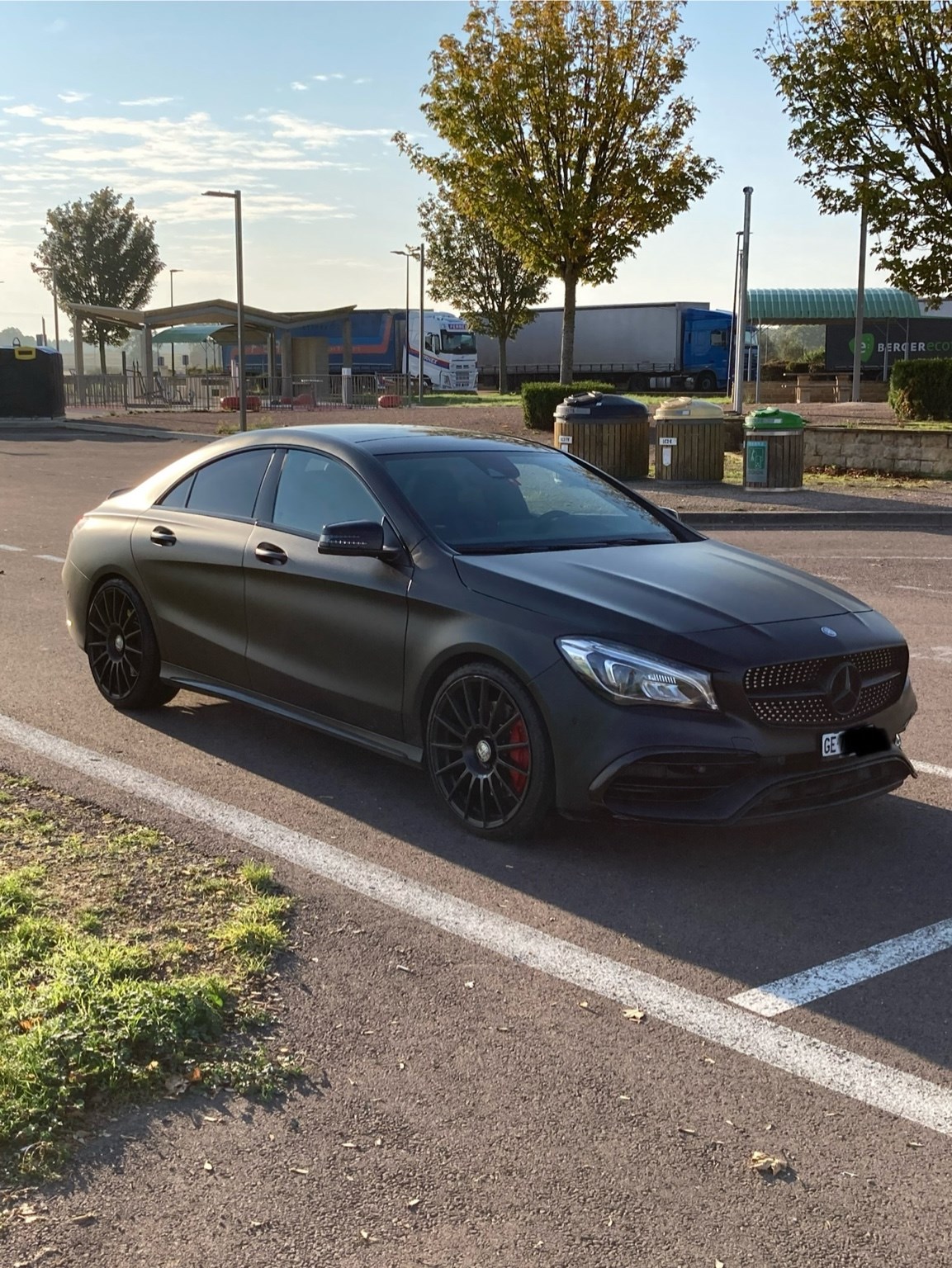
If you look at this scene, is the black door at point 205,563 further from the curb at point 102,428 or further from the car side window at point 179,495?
the curb at point 102,428

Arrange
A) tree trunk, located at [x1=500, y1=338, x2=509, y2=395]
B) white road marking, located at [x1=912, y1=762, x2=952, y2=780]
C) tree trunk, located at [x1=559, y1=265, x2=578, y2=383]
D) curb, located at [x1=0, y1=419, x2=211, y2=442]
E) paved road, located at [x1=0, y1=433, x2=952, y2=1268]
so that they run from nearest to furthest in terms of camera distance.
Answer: paved road, located at [x1=0, y1=433, x2=952, y2=1268] < white road marking, located at [x1=912, y1=762, x2=952, y2=780] < tree trunk, located at [x1=559, y1=265, x2=578, y2=383] < curb, located at [x1=0, y1=419, x2=211, y2=442] < tree trunk, located at [x1=500, y1=338, x2=509, y2=395]

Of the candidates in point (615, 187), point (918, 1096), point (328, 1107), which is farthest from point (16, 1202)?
point (615, 187)

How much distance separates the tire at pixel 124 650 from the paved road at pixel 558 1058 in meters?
0.71

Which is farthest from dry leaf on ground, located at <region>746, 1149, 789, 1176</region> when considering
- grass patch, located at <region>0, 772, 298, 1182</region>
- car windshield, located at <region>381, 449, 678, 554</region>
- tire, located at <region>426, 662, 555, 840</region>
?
car windshield, located at <region>381, 449, 678, 554</region>

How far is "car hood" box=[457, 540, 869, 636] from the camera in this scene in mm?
4750

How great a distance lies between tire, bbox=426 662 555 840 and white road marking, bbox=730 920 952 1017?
1144mm

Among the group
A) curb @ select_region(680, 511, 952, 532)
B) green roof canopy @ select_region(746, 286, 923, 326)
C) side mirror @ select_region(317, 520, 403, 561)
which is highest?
green roof canopy @ select_region(746, 286, 923, 326)

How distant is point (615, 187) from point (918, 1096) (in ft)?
92.0

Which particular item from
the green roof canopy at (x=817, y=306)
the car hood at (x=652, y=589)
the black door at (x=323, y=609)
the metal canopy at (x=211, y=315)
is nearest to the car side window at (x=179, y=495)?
the black door at (x=323, y=609)

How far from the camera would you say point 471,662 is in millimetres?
4969

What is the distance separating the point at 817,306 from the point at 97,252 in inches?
1407

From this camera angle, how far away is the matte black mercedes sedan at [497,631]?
4.54m

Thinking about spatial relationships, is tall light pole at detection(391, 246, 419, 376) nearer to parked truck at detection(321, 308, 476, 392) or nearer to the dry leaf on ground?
parked truck at detection(321, 308, 476, 392)

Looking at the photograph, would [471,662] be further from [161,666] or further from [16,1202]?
[16,1202]
